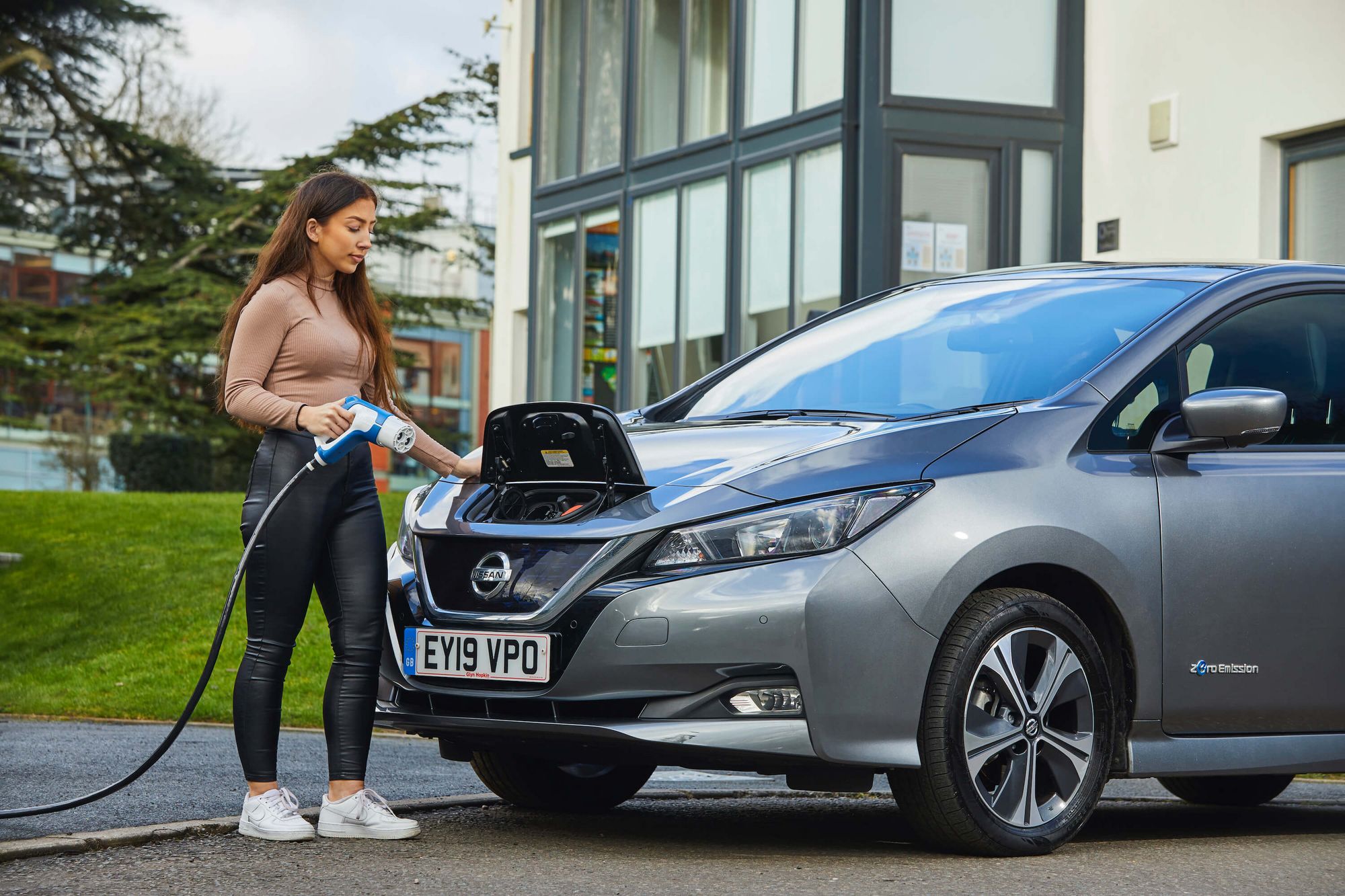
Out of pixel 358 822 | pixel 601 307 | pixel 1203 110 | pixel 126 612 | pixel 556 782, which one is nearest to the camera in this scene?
pixel 358 822

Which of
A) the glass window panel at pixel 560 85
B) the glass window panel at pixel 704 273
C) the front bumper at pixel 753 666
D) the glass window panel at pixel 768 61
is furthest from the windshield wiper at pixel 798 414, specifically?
the glass window panel at pixel 560 85

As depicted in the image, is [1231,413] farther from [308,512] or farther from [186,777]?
[186,777]

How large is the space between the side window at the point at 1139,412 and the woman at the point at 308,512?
192 cm

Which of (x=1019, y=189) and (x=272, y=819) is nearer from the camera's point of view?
(x=272, y=819)

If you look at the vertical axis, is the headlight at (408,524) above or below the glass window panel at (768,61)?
below

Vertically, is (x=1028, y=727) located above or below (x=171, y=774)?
above

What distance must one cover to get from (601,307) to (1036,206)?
579 cm

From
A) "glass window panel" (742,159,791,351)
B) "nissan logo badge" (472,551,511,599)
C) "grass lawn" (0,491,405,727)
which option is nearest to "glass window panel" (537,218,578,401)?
"grass lawn" (0,491,405,727)

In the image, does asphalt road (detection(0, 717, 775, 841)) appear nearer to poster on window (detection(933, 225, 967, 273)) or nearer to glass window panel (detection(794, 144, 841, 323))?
glass window panel (detection(794, 144, 841, 323))

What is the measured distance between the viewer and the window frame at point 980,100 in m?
15.6

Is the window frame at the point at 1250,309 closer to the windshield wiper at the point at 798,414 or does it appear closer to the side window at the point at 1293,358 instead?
the side window at the point at 1293,358

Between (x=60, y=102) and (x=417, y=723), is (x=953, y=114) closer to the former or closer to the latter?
(x=417, y=723)

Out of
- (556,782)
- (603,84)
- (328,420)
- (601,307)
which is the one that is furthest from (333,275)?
(603,84)

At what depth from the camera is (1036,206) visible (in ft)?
52.2
